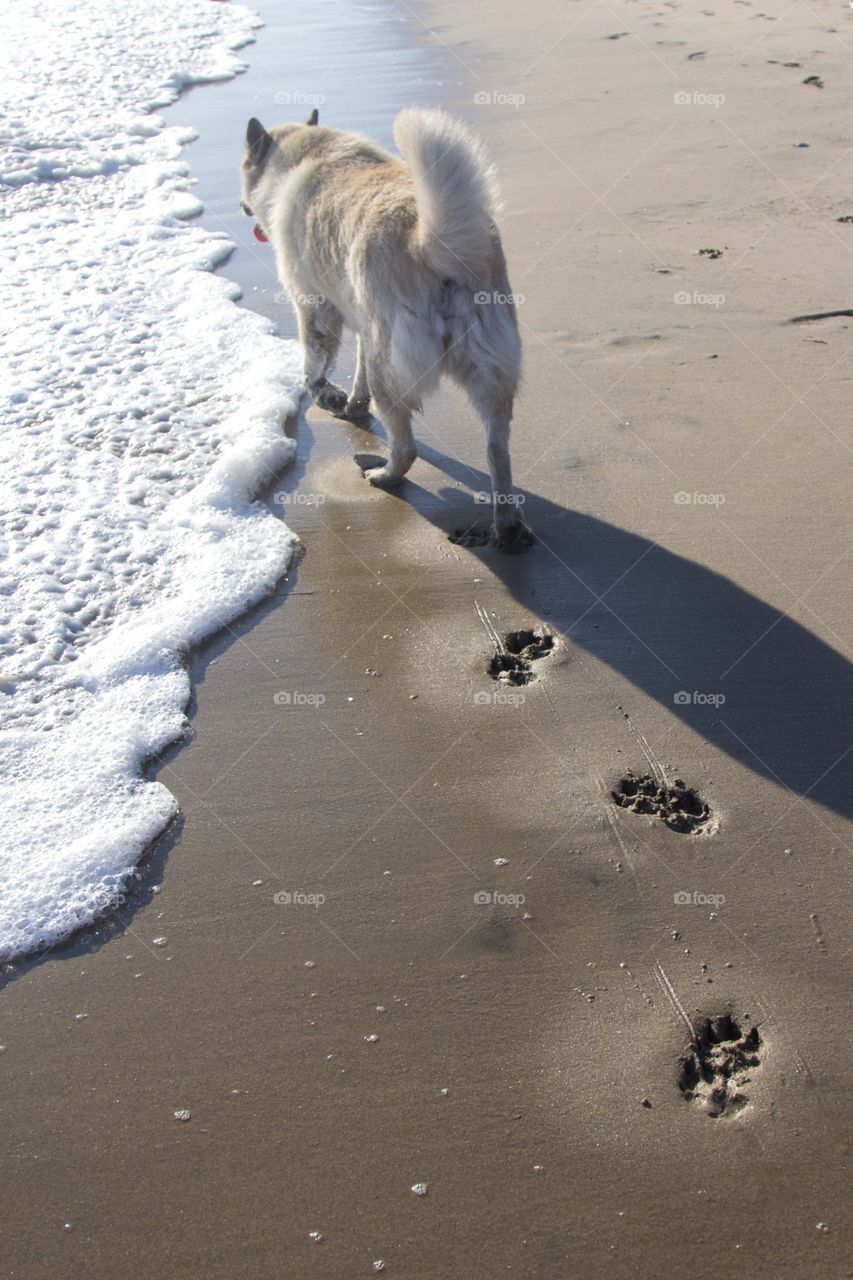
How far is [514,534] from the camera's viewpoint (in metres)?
4.25

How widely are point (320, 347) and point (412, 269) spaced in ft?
4.07

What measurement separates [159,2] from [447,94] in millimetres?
7771

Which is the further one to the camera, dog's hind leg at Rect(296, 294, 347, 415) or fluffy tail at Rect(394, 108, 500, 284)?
dog's hind leg at Rect(296, 294, 347, 415)

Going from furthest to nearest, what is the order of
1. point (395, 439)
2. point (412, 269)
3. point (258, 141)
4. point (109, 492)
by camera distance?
point (258, 141) < point (109, 492) < point (395, 439) < point (412, 269)

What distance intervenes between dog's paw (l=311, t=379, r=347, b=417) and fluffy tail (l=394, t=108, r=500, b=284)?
1.33 m

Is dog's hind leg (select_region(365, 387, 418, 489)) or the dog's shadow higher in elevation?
dog's hind leg (select_region(365, 387, 418, 489))

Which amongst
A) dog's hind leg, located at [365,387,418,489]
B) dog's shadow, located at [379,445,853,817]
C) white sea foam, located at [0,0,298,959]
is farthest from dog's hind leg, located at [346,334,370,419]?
dog's shadow, located at [379,445,853,817]

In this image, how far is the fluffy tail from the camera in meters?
3.84

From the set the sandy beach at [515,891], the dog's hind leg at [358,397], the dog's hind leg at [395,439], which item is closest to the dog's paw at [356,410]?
the dog's hind leg at [358,397]

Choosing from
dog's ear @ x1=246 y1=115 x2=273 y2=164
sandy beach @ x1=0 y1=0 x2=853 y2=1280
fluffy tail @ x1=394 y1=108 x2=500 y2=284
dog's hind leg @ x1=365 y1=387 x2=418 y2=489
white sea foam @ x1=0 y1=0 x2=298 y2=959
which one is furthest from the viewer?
dog's ear @ x1=246 y1=115 x2=273 y2=164

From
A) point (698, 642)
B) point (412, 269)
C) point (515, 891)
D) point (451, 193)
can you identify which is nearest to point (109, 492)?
point (412, 269)

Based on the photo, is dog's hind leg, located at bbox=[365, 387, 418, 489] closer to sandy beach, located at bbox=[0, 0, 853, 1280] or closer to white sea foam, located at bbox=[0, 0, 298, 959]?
sandy beach, located at bbox=[0, 0, 853, 1280]

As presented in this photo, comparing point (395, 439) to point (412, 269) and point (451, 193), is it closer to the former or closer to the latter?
point (412, 269)

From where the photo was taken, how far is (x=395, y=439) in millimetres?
4590
